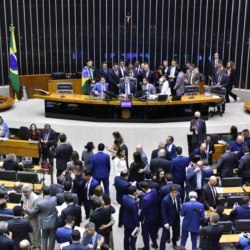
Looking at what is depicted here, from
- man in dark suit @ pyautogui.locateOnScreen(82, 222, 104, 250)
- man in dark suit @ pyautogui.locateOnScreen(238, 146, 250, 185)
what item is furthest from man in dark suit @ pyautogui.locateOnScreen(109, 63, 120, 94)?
man in dark suit @ pyautogui.locateOnScreen(82, 222, 104, 250)

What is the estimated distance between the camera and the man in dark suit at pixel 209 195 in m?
9.20

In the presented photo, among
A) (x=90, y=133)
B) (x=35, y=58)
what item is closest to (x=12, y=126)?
(x=90, y=133)

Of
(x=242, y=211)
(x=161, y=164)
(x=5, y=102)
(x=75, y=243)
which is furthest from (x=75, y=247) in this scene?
(x=5, y=102)

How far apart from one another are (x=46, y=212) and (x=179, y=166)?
3101mm

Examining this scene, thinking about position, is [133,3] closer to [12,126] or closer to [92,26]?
[92,26]

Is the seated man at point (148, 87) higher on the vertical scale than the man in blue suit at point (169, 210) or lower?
higher

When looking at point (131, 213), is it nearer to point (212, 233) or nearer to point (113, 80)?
point (212, 233)

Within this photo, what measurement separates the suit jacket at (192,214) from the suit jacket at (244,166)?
239 cm

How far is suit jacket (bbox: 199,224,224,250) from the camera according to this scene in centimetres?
782

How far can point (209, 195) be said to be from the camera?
9219 millimetres

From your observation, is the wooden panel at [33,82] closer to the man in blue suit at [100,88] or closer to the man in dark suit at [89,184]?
the man in blue suit at [100,88]

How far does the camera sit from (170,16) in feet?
60.8

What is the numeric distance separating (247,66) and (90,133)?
651 centimetres

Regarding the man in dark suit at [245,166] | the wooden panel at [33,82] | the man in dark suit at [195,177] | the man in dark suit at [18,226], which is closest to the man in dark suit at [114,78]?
the wooden panel at [33,82]
